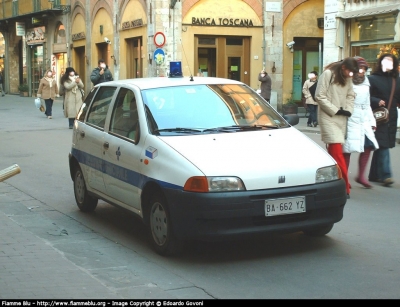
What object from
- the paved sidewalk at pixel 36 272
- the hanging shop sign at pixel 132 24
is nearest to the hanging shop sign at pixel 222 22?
the hanging shop sign at pixel 132 24

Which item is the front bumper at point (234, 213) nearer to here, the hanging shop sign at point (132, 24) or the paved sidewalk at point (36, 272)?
the paved sidewalk at point (36, 272)

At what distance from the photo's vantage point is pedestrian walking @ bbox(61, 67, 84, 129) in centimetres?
2158

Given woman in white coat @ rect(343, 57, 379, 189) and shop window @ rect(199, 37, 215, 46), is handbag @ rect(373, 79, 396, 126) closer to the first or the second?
woman in white coat @ rect(343, 57, 379, 189)

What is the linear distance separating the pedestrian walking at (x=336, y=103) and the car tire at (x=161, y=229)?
3.56m

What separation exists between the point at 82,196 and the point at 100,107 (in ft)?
3.70

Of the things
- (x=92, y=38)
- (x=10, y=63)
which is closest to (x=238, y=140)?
(x=92, y=38)

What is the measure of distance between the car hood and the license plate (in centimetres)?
13

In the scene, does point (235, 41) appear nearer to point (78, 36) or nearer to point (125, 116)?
point (78, 36)

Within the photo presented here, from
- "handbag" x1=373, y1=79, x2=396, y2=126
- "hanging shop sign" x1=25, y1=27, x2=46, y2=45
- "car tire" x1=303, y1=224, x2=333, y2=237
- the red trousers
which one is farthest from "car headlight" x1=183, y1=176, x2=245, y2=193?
"hanging shop sign" x1=25, y1=27, x2=46, y2=45

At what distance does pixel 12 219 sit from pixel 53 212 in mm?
620

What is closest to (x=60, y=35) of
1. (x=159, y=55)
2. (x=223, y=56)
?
(x=223, y=56)

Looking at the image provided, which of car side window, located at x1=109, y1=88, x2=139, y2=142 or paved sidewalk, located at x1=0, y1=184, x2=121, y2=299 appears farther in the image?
car side window, located at x1=109, y1=88, x2=139, y2=142

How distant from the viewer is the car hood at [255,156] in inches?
243

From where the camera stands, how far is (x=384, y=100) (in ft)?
35.9
